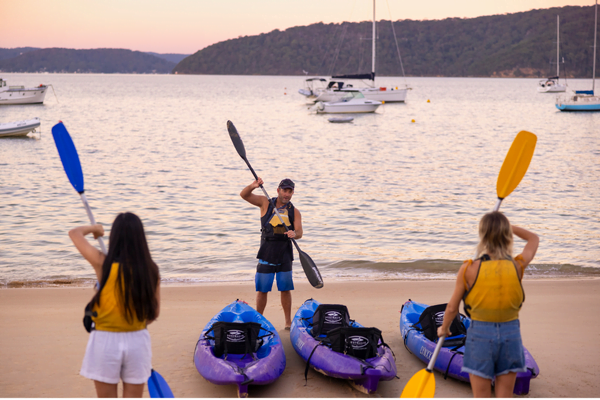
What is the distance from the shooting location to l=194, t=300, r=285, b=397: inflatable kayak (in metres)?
4.35

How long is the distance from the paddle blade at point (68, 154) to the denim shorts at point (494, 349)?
280 centimetres

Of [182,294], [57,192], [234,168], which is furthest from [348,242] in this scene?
[234,168]

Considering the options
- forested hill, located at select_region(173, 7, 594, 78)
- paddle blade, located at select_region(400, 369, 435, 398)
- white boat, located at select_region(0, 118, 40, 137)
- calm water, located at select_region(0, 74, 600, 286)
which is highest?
forested hill, located at select_region(173, 7, 594, 78)

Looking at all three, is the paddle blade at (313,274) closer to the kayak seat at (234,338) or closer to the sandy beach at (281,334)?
the sandy beach at (281,334)

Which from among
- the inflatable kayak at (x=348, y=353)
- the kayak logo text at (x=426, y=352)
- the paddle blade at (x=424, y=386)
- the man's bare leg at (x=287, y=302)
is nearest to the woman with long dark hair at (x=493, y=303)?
the paddle blade at (x=424, y=386)

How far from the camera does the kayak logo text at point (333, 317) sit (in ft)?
16.9

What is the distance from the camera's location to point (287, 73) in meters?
188

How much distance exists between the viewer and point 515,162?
13.1ft

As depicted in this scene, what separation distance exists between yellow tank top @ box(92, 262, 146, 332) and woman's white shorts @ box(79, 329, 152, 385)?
0.04 m

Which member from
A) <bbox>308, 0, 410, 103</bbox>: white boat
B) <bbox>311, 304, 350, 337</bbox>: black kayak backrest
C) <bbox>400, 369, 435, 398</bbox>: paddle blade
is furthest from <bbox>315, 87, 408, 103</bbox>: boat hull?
<bbox>400, 369, 435, 398</bbox>: paddle blade

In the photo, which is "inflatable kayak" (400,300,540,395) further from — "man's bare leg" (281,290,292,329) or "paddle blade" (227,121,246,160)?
"paddle blade" (227,121,246,160)

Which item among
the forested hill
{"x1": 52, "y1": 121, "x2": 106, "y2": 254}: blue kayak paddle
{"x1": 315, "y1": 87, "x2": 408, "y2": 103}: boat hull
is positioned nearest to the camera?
{"x1": 52, "y1": 121, "x2": 106, "y2": 254}: blue kayak paddle

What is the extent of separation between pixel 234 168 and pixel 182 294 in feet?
45.5

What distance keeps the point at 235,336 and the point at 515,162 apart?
2.73 meters
